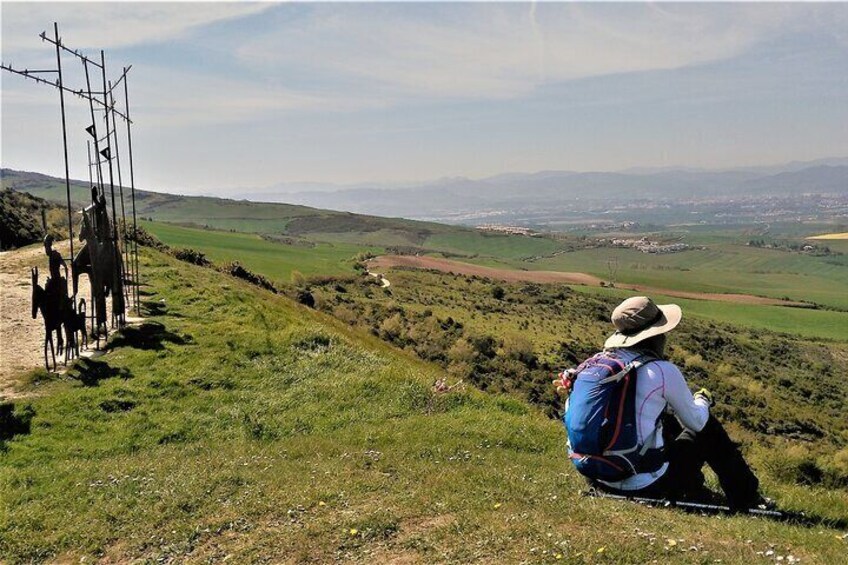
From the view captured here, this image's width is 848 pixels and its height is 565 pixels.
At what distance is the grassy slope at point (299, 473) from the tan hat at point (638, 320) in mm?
1945

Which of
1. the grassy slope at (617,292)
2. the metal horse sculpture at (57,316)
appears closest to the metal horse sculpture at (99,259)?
the metal horse sculpture at (57,316)

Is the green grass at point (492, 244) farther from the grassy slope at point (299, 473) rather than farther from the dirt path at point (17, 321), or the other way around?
the grassy slope at point (299, 473)

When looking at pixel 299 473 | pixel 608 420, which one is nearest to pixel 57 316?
pixel 299 473

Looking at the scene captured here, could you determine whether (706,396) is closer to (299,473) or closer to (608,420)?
(608,420)

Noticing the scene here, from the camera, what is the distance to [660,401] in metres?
6.81

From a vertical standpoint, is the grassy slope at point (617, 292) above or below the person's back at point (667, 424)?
below

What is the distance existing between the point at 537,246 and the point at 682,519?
173240 mm

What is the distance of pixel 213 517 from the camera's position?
27.0 ft

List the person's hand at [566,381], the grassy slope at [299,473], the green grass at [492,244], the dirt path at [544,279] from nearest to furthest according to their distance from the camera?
1. the grassy slope at [299,473]
2. the person's hand at [566,381]
3. the dirt path at [544,279]
4. the green grass at [492,244]

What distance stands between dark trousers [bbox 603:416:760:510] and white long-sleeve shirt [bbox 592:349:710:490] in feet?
0.91

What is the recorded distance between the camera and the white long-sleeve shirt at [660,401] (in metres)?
6.73

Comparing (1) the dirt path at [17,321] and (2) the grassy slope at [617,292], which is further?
(2) the grassy slope at [617,292]

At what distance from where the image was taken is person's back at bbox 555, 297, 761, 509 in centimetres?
676

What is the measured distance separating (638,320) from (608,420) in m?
1.21
